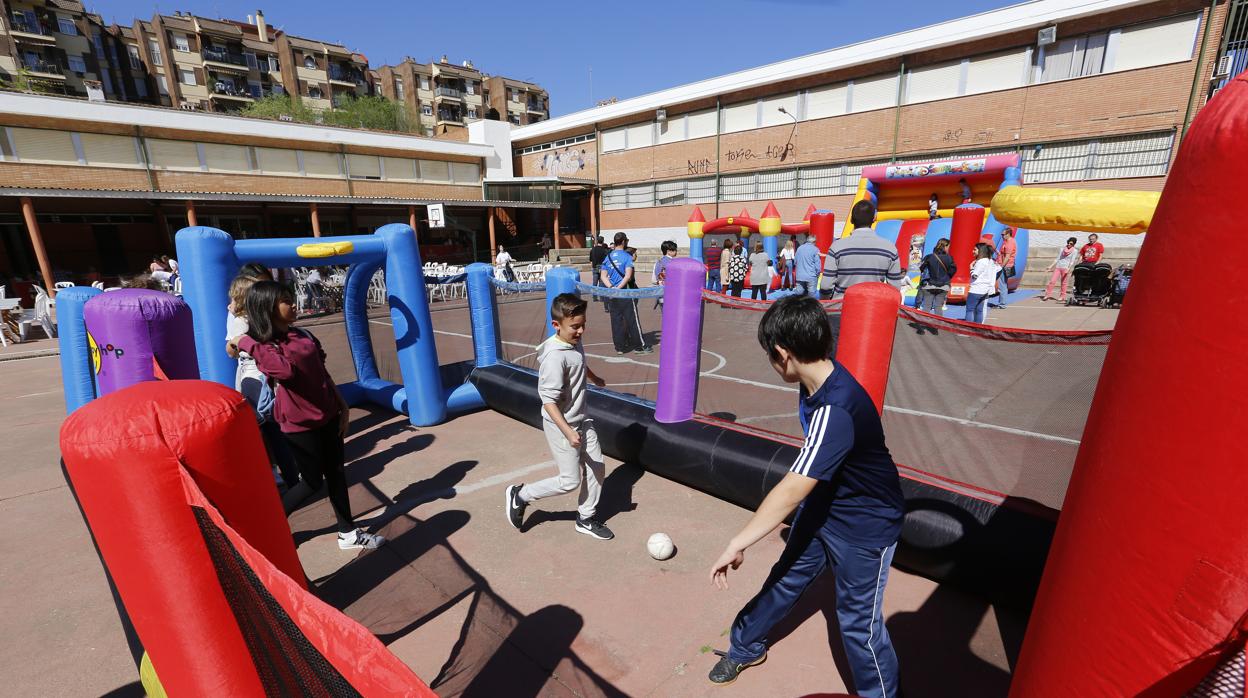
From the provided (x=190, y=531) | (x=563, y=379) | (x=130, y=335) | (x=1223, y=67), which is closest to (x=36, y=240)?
(x=130, y=335)

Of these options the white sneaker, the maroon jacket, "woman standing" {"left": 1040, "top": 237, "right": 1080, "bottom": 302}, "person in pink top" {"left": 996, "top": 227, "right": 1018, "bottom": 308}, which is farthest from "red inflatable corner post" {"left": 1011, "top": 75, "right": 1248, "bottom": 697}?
"woman standing" {"left": 1040, "top": 237, "right": 1080, "bottom": 302}

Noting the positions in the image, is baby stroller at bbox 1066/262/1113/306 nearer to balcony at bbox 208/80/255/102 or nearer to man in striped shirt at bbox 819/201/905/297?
man in striped shirt at bbox 819/201/905/297

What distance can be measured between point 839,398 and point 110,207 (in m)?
29.7

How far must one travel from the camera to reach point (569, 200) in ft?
118

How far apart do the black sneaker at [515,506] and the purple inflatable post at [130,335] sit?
2501 mm

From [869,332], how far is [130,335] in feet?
16.1

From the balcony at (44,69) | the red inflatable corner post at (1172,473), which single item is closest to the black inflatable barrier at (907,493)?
the red inflatable corner post at (1172,473)

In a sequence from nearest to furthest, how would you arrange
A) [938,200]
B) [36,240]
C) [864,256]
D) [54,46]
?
[864,256], [938,200], [36,240], [54,46]

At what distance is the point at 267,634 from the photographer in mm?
1644

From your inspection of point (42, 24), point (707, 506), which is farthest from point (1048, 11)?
point (42, 24)

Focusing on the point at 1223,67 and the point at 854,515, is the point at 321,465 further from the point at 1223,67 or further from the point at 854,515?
the point at 1223,67

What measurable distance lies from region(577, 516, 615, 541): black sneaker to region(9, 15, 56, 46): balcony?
200 feet

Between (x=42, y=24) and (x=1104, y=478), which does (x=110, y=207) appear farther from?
(x=42, y=24)

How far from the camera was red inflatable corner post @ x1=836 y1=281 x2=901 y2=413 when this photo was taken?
11.0 ft
